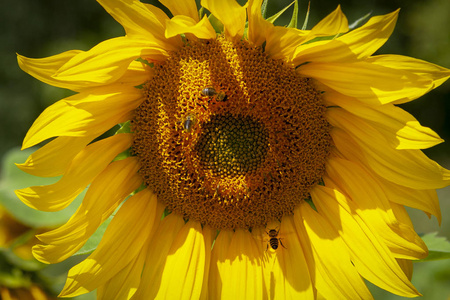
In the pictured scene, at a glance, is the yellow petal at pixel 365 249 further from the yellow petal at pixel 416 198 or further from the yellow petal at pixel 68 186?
the yellow petal at pixel 68 186

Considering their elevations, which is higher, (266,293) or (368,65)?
(368,65)

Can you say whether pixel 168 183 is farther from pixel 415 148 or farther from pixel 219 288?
pixel 415 148

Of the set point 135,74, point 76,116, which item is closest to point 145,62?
point 135,74

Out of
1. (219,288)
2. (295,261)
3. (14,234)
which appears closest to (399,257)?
(295,261)

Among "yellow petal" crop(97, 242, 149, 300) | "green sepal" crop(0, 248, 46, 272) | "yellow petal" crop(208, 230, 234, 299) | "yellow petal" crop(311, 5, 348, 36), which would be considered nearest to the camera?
"yellow petal" crop(311, 5, 348, 36)

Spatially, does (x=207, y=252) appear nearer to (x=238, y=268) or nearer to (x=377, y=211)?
(x=238, y=268)

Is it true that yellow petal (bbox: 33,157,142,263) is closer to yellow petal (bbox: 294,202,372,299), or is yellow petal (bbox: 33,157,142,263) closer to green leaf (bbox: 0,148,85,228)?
green leaf (bbox: 0,148,85,228)

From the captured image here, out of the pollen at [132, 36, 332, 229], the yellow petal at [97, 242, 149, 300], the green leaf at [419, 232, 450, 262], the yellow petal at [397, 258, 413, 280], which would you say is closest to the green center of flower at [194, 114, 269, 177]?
the pollen at [132, 36, 332, 229]
